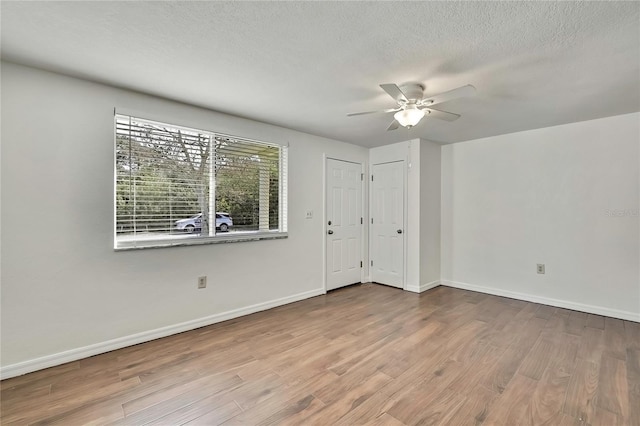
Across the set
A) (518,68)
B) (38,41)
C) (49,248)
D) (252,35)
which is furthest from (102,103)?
(518,68)

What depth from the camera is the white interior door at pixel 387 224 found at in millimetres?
4539

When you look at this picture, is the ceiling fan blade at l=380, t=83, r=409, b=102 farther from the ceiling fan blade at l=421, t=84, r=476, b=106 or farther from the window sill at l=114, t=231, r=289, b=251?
the window sill at l=114, t=231, r=289, b=251

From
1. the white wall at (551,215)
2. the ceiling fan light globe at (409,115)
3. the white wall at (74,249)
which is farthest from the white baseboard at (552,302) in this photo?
the white wall at (74,249)

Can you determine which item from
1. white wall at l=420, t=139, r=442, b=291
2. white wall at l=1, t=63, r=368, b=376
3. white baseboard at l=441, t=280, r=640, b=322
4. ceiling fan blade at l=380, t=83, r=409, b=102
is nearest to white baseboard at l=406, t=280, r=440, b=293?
white wall at l=420, t=139, r=442, b=291

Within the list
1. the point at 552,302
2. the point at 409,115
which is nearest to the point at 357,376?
the point at 409,115

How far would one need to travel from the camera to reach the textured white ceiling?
158 centimetres

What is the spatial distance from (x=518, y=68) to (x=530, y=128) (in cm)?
209

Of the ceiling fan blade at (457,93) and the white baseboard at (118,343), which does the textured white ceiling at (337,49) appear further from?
the white baseboard at (118,343)

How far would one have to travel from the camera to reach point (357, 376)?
217cm

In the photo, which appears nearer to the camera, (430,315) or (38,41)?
(38,41)

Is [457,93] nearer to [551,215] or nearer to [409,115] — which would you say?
[409,115]

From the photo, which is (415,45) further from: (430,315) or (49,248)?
(49,248)

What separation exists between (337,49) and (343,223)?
9.60ft

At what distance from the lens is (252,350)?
258 centimetres
